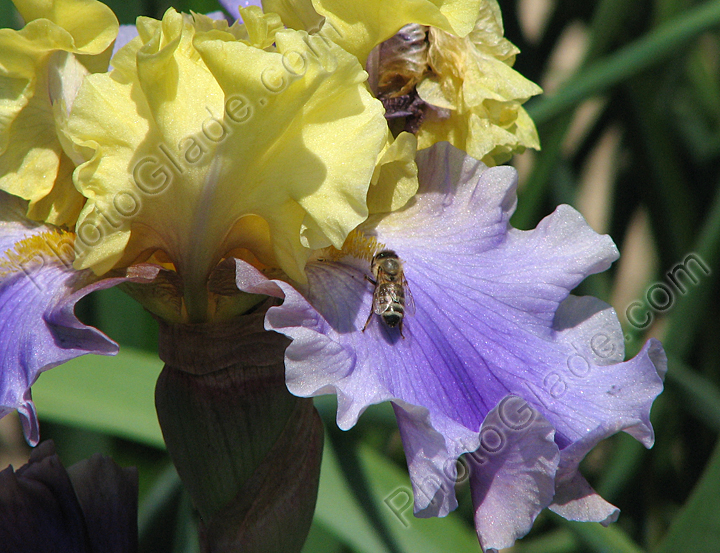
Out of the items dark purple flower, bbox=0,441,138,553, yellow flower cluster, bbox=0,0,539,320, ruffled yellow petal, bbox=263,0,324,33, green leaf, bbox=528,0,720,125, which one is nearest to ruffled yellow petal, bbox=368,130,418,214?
yellow flower cluster, bbox=0,0,539,320

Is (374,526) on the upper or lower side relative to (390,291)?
lower

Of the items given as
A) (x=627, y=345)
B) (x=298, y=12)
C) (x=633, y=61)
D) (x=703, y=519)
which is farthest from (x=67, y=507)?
(x=633, y=61)

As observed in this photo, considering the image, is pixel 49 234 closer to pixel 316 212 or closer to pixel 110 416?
pixel 316 212

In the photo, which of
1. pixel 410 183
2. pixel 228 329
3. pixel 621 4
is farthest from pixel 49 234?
pixel 621 4

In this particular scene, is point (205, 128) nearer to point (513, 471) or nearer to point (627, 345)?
point (513, 471)

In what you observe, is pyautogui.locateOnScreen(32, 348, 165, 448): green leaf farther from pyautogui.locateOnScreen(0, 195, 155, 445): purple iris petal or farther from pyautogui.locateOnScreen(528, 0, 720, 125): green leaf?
pyautogui.locateOnScreen(528, 0, 720, 125): green leaf
